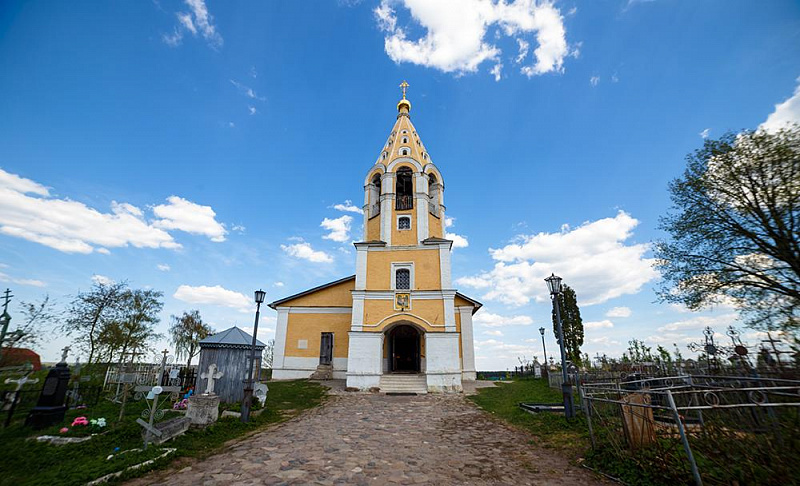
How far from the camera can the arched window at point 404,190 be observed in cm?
2039

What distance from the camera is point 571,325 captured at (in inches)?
1232

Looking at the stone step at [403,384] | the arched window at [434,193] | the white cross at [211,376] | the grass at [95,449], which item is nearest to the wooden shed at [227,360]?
the white cross at [211,376]

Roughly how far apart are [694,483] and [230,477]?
6.53 meters

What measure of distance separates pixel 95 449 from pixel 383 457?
18.0ft

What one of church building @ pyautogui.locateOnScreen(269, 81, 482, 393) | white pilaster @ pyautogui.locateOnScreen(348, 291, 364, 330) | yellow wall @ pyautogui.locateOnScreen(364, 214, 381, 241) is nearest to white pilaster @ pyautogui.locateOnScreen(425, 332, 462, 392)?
church building @ pyautogui.locateOnScreen(269, 81, 482, 393)

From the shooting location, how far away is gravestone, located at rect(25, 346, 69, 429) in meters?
8.17

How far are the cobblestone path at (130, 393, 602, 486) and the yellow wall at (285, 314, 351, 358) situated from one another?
38.7ft

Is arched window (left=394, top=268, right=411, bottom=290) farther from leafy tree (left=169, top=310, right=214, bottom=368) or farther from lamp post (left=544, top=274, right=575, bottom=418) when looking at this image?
leafy tree (left=169, top=310, right=214, bottom=368)

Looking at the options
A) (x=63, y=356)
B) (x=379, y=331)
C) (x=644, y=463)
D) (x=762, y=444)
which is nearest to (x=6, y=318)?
(x=644, y=463)

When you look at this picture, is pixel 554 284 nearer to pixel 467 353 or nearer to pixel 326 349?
pixel 467 353

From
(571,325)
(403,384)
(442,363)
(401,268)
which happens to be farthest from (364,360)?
(571,325)

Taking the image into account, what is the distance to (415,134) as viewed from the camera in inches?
912

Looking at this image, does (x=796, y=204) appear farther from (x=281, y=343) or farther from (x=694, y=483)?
(x=281, y=343)

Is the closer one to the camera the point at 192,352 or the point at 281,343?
the point at 281,343
